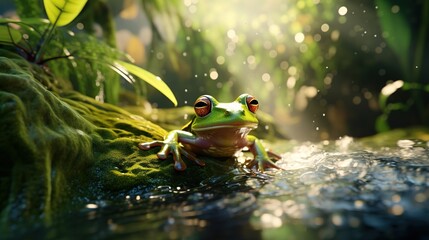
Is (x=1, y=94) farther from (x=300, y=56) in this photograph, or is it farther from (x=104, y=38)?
(x=300, y=56)

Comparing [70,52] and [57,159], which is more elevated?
[70,52]

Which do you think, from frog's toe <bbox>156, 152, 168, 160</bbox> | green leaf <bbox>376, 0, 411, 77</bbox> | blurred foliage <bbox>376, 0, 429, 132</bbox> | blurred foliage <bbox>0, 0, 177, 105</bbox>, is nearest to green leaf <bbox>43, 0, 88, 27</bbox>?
blurred foliage <bbox>0, 0, 177, 105</bbox>

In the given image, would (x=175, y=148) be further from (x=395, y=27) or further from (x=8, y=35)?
(x=395, y=27)

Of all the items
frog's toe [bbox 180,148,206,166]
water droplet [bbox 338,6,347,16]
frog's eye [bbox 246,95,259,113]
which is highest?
water droplet [bbox 338,6,347,16]

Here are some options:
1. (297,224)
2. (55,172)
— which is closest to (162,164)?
(55,172)

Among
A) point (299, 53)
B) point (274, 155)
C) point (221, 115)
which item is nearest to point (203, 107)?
point (221, 115)

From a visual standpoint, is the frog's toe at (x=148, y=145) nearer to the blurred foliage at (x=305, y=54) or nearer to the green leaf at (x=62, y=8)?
the green leaf at (x=62, y=8)

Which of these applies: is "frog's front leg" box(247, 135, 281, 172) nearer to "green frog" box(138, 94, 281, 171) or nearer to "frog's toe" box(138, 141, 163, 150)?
"green frog" box(138, 94, 281, 171)
